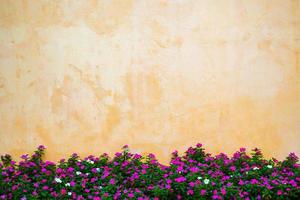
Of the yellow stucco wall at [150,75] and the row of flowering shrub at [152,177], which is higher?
the yellow stucco wall at [150,75]

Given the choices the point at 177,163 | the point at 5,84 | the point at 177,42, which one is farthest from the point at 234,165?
the point at 5,84

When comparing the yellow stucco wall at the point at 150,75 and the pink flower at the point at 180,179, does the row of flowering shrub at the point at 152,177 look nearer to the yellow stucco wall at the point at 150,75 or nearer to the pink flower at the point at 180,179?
the pink flower at the point at 180,179

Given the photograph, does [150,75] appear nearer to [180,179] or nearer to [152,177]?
[152,177]

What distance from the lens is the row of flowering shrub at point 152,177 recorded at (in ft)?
16.9

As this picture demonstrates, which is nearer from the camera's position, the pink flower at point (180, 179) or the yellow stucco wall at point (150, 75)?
the pink flower at point (180, 179)

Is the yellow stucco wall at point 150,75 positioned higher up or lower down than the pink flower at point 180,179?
higher up

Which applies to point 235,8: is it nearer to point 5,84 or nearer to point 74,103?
point 74,103

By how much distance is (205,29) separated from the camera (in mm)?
6188

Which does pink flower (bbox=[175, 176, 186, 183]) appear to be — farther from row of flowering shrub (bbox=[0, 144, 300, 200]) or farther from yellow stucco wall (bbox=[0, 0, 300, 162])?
yellow stucco wall (bbox=[0, 0, 300, 162])

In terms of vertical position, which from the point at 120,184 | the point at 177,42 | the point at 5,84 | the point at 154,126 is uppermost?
the point at 177,42

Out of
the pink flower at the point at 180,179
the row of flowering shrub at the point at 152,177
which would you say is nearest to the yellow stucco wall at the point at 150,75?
the row of flowering shrub at the point at 152,177

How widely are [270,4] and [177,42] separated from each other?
4.21ft

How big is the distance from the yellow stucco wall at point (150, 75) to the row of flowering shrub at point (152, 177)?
0.84 ft

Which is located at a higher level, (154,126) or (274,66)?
(274,66)
